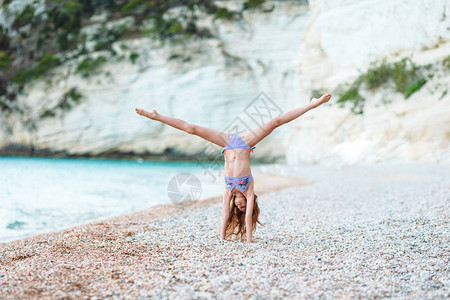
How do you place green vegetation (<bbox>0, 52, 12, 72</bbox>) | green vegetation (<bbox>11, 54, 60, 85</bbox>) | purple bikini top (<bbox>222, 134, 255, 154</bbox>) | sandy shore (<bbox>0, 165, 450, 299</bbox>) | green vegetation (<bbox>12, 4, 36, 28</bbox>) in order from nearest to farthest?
sandy shore (<bbox>0, 165, 450, 299</bbox>)
purple bikini top (<bbox>222, 134, 255, 154</bbox>)
green vegetation (<bbox>11, 54, 60, 85</bbox>)
green vegetation (<bbox>0, 52, 12, 72</bbox>)
green vegetation (<bbox>12, 4, 36, 28</bbox>)

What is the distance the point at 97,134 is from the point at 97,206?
21841mm

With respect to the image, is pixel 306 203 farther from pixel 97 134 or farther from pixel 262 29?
pixel 97 134

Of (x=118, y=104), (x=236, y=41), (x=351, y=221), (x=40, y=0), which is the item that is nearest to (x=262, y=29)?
(x=236, y=41)

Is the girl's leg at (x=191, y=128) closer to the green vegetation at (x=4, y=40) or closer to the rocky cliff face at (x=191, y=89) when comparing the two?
the rocky cliff face at (x=191, y=89)

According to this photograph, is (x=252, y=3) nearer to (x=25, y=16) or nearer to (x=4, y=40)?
(x=25, y=16)

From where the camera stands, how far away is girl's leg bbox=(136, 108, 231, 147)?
3670 mm

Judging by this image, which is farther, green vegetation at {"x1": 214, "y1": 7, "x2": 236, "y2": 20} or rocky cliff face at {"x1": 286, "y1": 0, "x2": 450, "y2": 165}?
green vegetation at {"x1": 214, "y1": 7, "x2": 236, "y2": 20}

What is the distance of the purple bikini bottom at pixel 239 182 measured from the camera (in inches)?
155

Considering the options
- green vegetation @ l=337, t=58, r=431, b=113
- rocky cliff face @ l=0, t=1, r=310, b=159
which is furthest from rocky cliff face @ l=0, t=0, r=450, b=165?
green vegetation @ l=337, t=58, r=431, b=113

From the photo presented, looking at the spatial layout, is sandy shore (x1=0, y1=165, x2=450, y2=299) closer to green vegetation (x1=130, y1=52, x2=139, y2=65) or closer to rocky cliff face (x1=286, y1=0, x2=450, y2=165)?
rocky cliff face (x1=286, y1=0, x2=450, y2=165)

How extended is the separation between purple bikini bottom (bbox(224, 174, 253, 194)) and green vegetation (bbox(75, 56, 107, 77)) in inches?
1072

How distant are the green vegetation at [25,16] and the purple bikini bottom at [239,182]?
34343 millimetres

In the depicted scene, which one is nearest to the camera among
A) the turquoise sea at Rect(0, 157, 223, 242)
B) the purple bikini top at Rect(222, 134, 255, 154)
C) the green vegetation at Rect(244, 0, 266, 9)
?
the purple bikini top at Rect(222, 134, 255, 154)

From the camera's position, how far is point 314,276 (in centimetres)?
291
